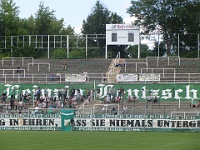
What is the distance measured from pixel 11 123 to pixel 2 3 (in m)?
45.7

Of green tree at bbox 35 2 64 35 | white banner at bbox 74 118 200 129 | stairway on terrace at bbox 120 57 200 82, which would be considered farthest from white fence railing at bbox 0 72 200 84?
green tree at bbox 35 2 64 35

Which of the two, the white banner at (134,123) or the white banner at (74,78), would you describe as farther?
the white banner at (74,78)

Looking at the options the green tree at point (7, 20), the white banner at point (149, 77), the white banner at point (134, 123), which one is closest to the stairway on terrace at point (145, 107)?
the white banner at point (134, 123)

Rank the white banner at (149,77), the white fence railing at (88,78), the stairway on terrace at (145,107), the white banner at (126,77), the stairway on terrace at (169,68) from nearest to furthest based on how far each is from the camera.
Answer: the stairway on terrace at (145,107) < the white banner at (149,77) < the white banner at (126,77) < the white fence railing at (88,78) < the stairway on terrace at (169,68)

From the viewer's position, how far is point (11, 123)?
46.1 m

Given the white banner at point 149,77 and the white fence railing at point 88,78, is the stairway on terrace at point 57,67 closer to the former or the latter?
the white fence railing at point 88,78

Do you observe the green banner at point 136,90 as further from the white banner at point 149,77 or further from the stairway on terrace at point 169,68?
the stairway on terrace at point 169,68

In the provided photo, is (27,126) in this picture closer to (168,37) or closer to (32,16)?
(168,37)

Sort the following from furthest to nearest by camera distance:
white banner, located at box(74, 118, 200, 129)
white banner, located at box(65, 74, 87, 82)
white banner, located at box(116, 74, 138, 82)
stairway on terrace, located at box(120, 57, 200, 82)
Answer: stairway on terrace, located at box(120, 57, 200, 82)
white banner, located at box(65, 74, 87, 82)
white banner, located at box(116, 74, 138, 82)
white banner, located at box(74, 118, 200, 129)

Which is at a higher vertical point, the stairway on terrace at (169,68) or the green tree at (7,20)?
the green tree at (7,20)

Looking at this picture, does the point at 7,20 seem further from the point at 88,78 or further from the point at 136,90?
the point at 136,90

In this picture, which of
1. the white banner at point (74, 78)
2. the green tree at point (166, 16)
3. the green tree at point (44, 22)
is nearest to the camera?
the white banner at point (74, 78)

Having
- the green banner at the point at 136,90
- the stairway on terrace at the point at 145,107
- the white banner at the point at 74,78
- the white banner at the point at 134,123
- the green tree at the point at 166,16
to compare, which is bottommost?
the white banner at the point at 134,123

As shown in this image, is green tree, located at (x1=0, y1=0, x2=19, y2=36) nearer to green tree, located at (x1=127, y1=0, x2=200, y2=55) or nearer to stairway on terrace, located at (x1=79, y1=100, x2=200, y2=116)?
A: green tree, located at (x1=127, y1=0, x2=200, y2=55)
